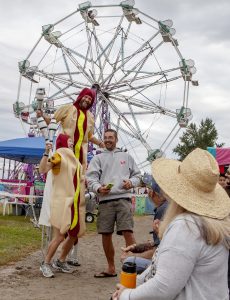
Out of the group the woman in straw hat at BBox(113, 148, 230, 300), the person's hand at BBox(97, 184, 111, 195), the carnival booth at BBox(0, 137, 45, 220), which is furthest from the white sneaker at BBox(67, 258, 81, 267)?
the carnival booth at BBox(0, 137, 45, 220)

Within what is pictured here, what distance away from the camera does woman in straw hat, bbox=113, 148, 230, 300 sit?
1.75 meters

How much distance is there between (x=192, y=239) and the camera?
5.76 feet

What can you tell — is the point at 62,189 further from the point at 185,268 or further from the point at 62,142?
the point at 185,268

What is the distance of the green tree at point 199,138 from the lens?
36.9 meters

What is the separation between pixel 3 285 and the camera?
13.9ft

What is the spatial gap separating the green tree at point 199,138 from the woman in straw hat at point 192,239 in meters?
34.9

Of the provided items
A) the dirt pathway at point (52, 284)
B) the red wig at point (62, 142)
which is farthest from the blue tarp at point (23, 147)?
the red wig at point (62, 142)

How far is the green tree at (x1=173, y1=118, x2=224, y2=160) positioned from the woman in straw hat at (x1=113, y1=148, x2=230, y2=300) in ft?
115

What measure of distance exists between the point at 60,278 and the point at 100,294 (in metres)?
0.64

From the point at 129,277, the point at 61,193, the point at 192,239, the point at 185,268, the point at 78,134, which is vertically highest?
the point at 78,134

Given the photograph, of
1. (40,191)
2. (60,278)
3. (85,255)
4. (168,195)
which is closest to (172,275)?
(168,195)

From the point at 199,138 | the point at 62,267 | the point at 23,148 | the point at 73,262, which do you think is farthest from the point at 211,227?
the point at 199,138

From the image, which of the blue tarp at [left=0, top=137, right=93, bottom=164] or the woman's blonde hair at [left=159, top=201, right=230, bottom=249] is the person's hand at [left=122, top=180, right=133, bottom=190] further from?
the blue tarp at [left=0, top=137, right=93, bottom=164]

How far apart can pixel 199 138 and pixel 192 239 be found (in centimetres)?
3583
